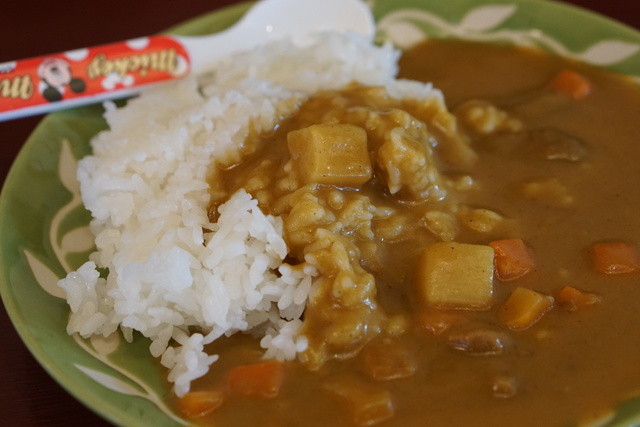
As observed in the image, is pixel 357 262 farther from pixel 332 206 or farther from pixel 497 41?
pixel 497 41

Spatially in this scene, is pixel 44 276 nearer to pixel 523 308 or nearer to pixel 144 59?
pixel 144 59

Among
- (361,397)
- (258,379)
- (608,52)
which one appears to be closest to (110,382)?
(258,379)

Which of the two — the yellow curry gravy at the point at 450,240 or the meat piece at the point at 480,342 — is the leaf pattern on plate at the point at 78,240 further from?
the meat piece at the point at 480,342

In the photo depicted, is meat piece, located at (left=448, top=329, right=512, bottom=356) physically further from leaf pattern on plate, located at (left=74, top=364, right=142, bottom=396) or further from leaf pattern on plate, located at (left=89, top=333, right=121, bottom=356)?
leaf pattern on plate, located at (left=89, top=333, right=121, bottom=356)

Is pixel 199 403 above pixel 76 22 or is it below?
below

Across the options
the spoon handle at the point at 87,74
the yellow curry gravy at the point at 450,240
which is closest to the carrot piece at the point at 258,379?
the yellow curry gravy at the point at 450,240

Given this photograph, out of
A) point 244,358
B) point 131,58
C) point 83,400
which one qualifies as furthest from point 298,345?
point 131,58
